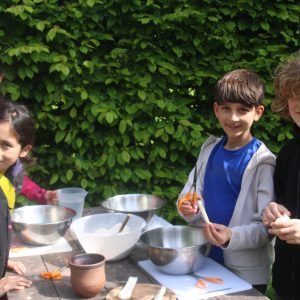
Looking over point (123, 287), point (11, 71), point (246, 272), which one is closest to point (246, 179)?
point (246, 272)

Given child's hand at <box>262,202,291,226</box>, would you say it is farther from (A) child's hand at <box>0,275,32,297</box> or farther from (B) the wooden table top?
(A) child's hand at <box>0,275,32,297</box>

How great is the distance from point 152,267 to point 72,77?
1846 mm

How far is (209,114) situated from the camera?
373cm

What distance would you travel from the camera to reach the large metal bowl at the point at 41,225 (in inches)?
79.7

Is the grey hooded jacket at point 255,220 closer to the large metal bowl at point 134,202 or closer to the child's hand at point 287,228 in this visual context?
the child's hand at point 287,228

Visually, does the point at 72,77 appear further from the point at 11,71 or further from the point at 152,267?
the point at 152,267

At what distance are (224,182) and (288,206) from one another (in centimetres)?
35

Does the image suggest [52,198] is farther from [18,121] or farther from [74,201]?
[18,121]

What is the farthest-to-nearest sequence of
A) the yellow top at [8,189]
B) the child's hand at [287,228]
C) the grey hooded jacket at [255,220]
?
the yellow top at [8,189]
the grey hooded jacket at [255,220]
the child's hand at [287,228]

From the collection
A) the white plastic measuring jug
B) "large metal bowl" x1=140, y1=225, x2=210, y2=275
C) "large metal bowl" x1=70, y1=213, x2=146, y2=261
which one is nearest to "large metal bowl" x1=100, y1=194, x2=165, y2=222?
the white plastic measuring jug

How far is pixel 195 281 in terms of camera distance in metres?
1.73

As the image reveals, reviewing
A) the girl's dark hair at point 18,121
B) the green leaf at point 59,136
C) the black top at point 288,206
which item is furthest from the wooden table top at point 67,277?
the green leaf at point 59,136

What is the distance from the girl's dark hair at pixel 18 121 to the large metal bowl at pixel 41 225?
34 cm

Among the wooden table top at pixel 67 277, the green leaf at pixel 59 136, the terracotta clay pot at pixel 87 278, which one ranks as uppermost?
the green leaf at pixel 59 136
